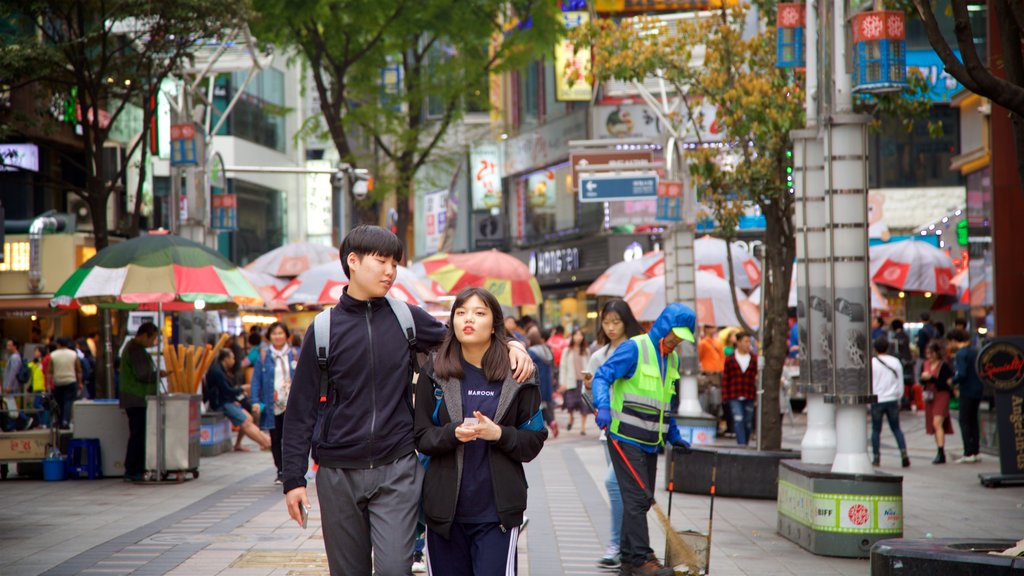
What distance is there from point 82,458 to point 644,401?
10.0 m

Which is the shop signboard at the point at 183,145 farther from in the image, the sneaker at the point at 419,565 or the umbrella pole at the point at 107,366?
the sneaker at the point at 419,565

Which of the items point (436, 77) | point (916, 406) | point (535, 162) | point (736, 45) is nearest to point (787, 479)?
point (736, 45)

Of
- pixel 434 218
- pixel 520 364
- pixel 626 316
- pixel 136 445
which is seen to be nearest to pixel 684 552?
pixel 626 316

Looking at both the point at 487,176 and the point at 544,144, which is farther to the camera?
the point at 487,176

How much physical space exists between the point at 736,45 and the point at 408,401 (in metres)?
13.7

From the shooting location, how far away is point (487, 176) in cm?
5331

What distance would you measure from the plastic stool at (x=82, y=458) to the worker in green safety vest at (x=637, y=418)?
379 inches

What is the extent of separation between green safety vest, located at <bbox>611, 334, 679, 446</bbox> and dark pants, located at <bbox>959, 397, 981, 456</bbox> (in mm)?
10201

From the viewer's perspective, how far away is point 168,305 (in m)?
18.0

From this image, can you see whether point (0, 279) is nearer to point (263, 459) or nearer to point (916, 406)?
point (263, 459)

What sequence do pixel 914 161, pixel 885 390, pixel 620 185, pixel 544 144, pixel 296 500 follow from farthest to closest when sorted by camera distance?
1. pixel 544 144
2. pixel 914 161
3. pixel 620 185
4. pixel 885 390
5. pixel 296 500

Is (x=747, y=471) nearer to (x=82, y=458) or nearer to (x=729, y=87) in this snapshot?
(x=729, y=87)

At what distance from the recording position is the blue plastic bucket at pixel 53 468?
55.1ft

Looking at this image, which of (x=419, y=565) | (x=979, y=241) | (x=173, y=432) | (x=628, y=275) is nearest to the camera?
(x=419, y=565)
